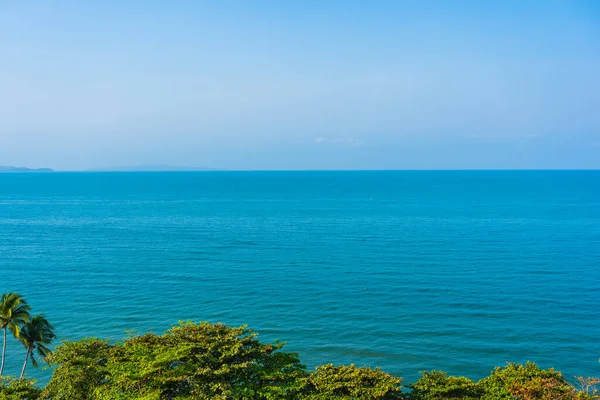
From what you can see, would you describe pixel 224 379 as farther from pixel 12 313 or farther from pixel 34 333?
pixel 12 313

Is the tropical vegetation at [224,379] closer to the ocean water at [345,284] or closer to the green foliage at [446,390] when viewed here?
the green foliage at [446,390]

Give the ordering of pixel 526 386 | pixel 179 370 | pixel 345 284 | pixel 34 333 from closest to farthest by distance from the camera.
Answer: pixel 179 370 → pixel 526 386 → pixel 34 333 → pixel 345 284

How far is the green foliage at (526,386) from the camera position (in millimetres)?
25500

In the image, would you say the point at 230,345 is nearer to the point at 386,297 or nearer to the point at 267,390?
the point at 267,390

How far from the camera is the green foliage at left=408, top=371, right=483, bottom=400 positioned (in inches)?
1043

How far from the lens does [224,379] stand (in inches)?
1040

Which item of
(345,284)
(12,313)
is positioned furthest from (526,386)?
(345,284)

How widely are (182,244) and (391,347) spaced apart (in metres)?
57.6

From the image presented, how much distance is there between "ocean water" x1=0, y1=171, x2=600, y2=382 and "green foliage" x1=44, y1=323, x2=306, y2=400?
1668 centimetres

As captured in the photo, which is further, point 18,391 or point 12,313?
point 12,313

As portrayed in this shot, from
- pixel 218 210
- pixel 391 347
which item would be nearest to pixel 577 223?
pixel 391 347

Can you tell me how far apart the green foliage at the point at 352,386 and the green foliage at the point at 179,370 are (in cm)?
104

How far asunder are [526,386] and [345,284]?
40.4 meters

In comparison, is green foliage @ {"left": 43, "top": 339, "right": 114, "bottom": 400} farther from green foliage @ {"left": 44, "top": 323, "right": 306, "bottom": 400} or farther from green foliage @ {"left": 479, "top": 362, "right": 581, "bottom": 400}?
green foliage @ {"left": 479, "top": 362, "right": 581, "bottom": 400}
